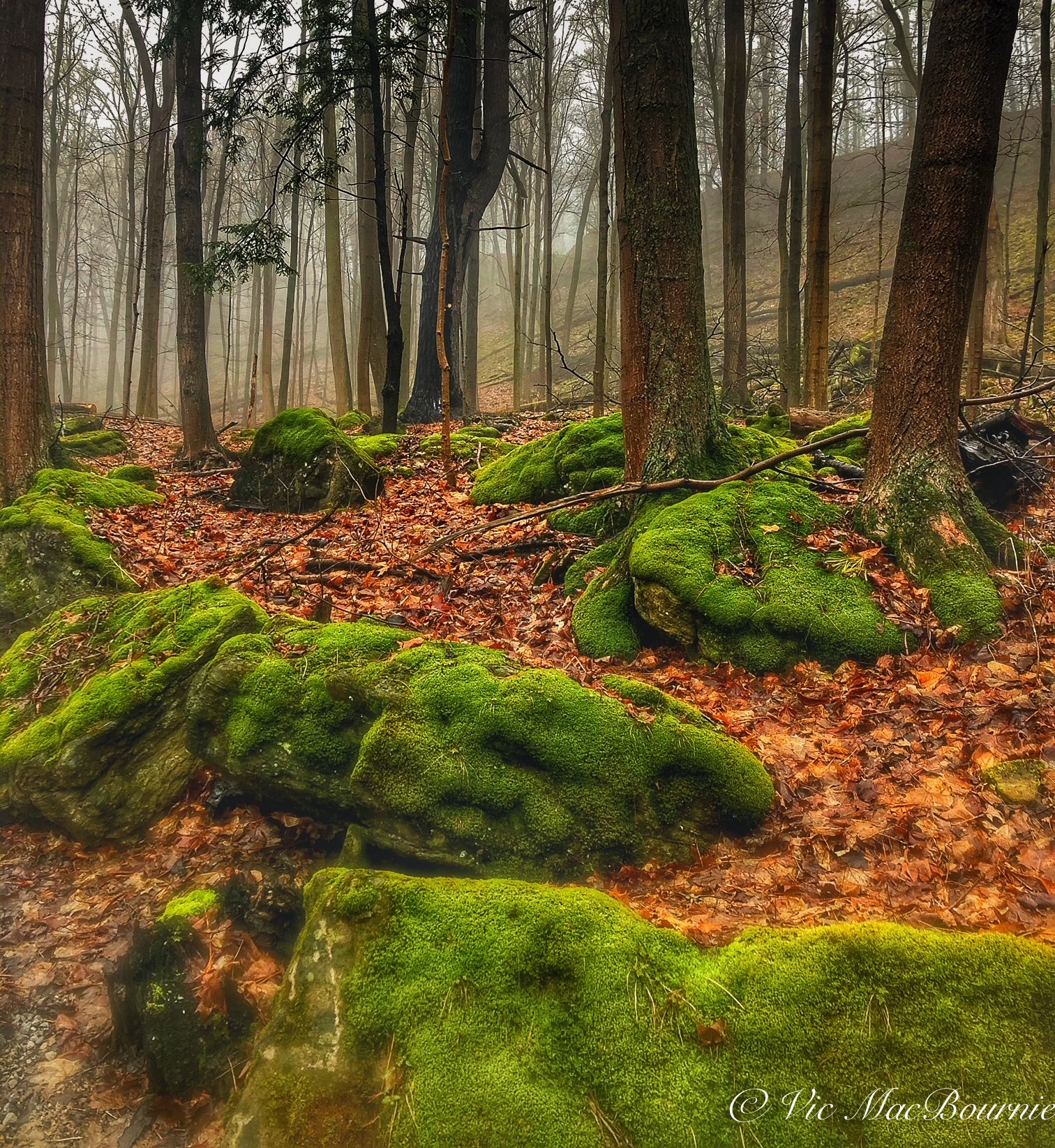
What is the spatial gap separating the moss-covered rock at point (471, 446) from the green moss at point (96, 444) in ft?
21.3

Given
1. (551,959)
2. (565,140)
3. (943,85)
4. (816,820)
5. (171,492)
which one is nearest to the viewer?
(551,959)

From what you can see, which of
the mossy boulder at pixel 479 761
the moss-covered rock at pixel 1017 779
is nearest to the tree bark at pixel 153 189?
the mossy boulder at pixel 479 761

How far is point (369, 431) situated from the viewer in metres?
12.5

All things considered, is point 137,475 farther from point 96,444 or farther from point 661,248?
point 661,248

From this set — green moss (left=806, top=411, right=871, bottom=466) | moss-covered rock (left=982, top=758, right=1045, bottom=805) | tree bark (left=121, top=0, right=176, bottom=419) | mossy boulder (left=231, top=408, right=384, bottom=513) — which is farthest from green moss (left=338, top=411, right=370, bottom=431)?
moss-covered rock (left=982, top=758, right=1045, bottom=805)

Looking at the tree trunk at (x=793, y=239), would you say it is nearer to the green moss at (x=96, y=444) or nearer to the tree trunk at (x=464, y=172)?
the tree trunk at (x=464, y=172)

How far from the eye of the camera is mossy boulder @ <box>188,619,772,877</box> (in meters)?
3.32

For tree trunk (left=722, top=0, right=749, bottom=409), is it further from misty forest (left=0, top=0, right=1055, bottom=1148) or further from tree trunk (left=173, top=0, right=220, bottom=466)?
tree trunk (left=173, top=0, right=220, bottom=466)

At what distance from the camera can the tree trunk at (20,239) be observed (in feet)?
24.8

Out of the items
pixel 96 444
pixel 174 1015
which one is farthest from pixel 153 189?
pixel 174 1015

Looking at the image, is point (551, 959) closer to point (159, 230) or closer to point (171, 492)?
point (171, 492)

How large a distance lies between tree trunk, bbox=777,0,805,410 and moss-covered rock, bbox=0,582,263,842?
10988mm

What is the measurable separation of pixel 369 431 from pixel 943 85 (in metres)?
9.82

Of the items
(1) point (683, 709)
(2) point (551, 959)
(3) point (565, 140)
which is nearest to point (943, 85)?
(1) point (683, 709)
